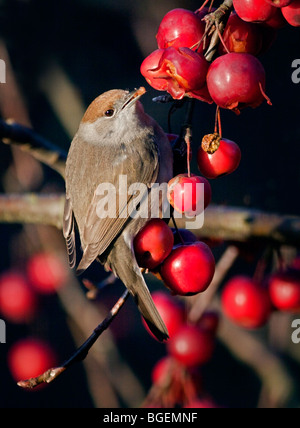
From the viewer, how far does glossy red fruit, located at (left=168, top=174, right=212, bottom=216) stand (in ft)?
4.49

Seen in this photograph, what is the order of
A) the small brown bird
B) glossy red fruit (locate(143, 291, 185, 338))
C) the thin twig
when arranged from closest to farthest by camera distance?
1. the thin twig
2. the small brown bird
3. glossy red fruit (locate(143, 291, 185, 338))

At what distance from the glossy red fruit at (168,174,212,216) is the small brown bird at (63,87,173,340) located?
0.30m

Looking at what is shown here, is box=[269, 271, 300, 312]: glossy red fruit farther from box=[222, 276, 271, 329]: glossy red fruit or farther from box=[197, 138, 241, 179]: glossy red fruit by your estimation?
box=[197, 138, 241, 179]: glossy red fruit

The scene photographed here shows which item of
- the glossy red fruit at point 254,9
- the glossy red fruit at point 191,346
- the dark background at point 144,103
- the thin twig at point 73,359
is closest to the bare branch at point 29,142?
the dark background at point 144,103

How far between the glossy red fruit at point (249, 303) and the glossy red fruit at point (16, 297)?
1.02m

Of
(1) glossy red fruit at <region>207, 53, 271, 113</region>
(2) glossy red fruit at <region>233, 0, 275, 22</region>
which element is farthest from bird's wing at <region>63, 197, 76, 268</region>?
(2) glossy red fruit at <region>233, 0, 275, 22</region>

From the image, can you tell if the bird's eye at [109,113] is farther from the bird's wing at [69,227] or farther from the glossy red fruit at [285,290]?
the glossy red fruit at [285,290]

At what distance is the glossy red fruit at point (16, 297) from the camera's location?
2.53 m

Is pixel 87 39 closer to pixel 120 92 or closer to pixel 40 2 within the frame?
pixel 40 2

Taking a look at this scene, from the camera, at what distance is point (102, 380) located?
10.3ft

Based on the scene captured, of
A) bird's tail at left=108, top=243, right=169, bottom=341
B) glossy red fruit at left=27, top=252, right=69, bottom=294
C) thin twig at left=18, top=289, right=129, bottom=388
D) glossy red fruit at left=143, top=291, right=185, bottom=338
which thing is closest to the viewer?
thin twig at left=18, top=289, right=129, bottom=388

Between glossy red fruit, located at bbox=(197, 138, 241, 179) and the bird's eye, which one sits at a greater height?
glossy red fruit, located at bbox=(197, 138, 241, 179)
